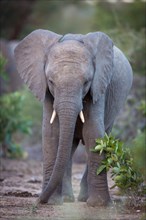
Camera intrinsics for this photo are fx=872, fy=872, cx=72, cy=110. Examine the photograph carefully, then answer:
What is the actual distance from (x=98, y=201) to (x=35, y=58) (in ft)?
6.08

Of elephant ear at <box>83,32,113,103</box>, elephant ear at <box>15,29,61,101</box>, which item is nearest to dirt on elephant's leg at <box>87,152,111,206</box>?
elephant ear at <box>83,32,113,103</box>

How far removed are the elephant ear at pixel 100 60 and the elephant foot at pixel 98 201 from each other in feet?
3.72

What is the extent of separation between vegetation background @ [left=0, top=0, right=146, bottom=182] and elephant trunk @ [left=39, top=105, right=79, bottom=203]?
28.5 inches

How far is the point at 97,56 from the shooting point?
1026 cm

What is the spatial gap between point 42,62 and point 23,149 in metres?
8.26

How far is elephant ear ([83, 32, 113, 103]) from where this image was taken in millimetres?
10078

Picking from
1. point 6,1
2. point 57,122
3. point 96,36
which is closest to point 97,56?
point 96,36

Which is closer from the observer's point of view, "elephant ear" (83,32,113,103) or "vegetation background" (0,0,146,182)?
"elephant ear" (83,32,113,103)

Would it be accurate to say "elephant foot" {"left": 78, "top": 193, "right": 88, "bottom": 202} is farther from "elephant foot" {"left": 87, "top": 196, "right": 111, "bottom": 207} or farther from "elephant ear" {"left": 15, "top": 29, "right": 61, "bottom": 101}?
"elephant ear" {"left": 15, "top": 29, "right": 61, "bottom": 101}

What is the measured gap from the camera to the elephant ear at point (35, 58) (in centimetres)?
1018

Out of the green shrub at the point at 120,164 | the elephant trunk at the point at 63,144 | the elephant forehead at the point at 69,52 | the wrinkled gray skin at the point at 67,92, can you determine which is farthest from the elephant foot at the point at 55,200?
the elephant forehead at the point at 69,52

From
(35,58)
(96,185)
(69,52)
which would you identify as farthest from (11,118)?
(69,52)

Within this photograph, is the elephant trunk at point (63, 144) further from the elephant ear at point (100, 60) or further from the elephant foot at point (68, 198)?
the elephant foot at point (68, 198)

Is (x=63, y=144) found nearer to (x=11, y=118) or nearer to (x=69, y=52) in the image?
(x=69, y=52)
